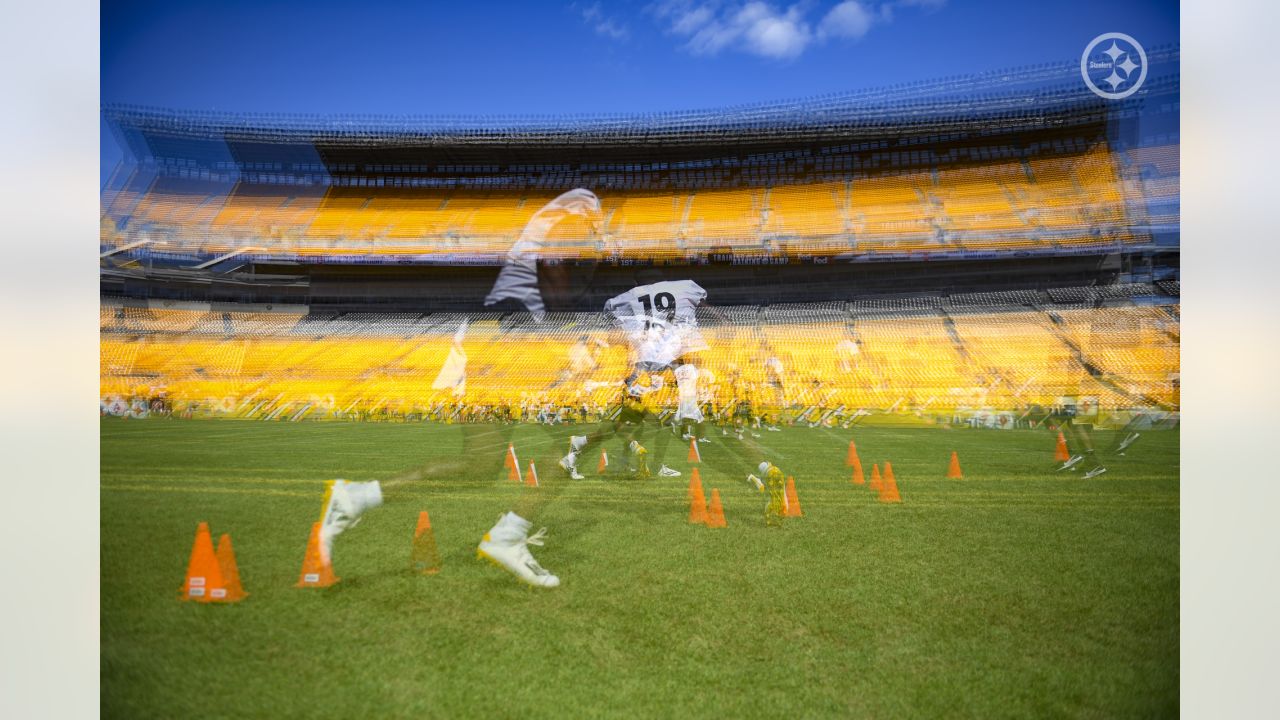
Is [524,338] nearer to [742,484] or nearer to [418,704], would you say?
[418,704]

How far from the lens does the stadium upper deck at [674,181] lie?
12.9 metres

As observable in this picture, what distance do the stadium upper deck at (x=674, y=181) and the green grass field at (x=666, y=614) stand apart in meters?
8.36

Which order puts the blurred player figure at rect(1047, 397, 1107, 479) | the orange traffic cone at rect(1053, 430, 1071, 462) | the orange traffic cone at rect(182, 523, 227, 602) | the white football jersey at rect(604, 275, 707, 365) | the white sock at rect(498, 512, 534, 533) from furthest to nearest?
the orange traffic cone at rect(1053, 430, 1071, 462)
the blurred player figure at rect(1047, 397, 1107, 479)
the white football jersey at rect(604, 275, 707, 365)
the white sock at rect(498, 512, 534, 533)
the orange traffic cone at rect(182, 523, 227, 602)

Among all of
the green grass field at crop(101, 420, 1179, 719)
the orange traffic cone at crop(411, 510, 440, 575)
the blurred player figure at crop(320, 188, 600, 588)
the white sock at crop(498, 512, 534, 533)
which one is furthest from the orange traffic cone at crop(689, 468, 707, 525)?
the orange traffic cone at crop(411, 510, 440, 575)

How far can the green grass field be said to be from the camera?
2059 millimetres

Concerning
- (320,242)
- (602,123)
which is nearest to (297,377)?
(320,242)

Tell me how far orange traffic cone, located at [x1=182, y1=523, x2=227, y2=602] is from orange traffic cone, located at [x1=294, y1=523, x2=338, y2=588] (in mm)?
326

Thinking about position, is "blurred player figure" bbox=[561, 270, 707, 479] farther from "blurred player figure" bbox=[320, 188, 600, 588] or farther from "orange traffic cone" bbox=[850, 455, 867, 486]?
"orange traffic cone" bbox=[850, 455, 867, 486]

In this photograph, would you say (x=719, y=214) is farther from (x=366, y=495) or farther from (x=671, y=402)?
(x=366, y=495)

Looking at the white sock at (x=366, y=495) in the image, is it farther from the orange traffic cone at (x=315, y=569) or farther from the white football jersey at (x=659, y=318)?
the white football jersey at (x=659, y=318)

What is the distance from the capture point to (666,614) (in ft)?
8.89

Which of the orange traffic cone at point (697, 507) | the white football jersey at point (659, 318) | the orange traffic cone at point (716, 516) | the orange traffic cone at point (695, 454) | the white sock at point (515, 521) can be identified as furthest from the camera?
the orange traffic cone at point (695, 454)

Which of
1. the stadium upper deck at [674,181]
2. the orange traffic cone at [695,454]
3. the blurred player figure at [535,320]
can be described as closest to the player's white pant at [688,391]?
the orange traffic cone at [695,454]

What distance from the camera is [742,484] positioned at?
6.35 metres
